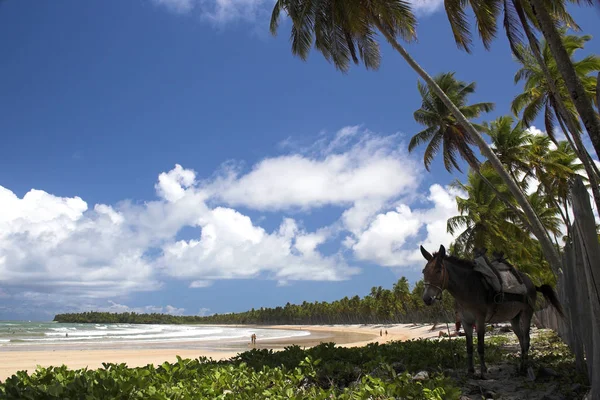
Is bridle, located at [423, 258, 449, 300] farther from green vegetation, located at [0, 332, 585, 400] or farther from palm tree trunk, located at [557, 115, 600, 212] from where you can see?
palm tree trunk, located at [557, 115, 600, 212]

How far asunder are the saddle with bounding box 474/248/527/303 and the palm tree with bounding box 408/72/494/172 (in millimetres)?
10006

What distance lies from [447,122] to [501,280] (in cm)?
1265

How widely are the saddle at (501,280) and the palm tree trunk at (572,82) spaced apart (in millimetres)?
2237

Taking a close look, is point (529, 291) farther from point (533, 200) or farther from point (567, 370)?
point (533, 200)

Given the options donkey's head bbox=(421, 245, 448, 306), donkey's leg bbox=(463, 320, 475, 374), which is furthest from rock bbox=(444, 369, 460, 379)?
donkey's head bbox=(421, 245, 448, 306)

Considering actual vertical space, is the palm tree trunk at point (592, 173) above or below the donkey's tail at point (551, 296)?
above

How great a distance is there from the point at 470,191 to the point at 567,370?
22.5 meters

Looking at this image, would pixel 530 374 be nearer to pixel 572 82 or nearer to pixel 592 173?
pixel 592 173

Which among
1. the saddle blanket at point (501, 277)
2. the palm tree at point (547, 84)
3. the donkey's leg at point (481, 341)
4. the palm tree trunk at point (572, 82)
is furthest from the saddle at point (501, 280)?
the palm tree at point (547, 84)

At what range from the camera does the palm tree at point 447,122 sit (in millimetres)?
16734

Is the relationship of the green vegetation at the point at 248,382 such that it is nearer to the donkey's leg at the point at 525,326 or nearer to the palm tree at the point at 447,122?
the donkey's leg at the point at 525,326

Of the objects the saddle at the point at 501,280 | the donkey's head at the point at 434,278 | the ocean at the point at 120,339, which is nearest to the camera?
the donkey's head at the point at 434,278

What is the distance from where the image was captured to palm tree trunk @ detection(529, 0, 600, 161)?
646 centimetres

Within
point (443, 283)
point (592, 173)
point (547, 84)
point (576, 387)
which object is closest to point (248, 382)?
point (443, 283)
